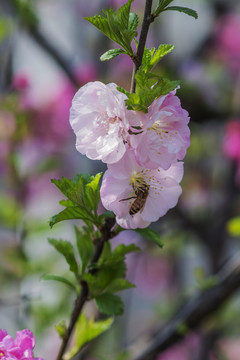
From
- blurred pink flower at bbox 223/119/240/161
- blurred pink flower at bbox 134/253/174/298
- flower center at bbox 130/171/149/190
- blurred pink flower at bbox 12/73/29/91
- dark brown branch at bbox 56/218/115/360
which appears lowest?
blurred pink flower at bbox 134/253/174/298

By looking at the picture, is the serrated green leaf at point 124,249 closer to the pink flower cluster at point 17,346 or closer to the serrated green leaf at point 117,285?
the serrated green leaf at point 117,285

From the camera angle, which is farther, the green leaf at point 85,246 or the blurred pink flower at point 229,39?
the blurred pink flower at point 229,39

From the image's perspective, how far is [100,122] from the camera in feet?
1.91

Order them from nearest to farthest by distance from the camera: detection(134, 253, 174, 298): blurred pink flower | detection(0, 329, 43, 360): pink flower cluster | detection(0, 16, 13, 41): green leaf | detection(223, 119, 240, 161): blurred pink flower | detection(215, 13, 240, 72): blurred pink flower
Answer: detection(0, 329, 43, 360): pink flower cluster
detection(0, 16, 13, 41): green leaf
detection(223, 119, 240, 161): blurred pink flower
detection(215, 13, 240, 72): blurred pink flower
detection(134, 253, 174, 298): blurred pink flower

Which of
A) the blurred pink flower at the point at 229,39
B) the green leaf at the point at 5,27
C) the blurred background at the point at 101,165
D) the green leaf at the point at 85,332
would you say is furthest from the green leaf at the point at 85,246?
the blurred pink flower at the point at 229,39

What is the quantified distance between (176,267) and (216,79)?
3.59ft

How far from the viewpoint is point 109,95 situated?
562mm

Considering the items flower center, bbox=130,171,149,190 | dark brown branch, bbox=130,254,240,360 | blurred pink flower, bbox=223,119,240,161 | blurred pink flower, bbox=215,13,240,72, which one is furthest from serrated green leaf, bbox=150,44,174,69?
blurred pink flower, bbox=215,13,240,72

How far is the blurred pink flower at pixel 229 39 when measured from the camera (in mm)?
2992

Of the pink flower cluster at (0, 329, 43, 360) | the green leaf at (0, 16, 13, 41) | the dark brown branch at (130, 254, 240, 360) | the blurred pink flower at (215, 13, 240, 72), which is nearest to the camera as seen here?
the pink flower cluster at (0, 329, 43, 360)

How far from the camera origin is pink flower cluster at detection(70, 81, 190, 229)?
541 mm

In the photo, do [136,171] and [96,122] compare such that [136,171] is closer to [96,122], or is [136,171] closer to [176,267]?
[96,122]

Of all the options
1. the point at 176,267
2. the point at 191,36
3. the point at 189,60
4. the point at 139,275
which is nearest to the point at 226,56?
the point at 191,36

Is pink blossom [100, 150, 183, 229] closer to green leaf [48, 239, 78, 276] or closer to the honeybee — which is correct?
the honeybee
